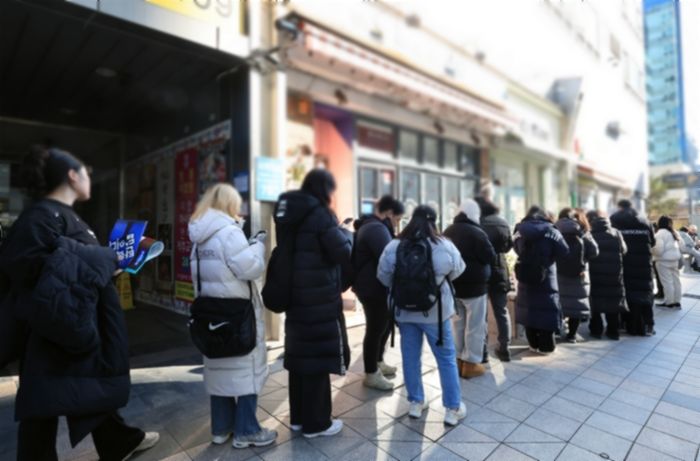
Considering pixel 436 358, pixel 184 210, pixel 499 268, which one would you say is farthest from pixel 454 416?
pixel 184 210

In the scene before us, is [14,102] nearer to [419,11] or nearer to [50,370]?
[50,370]

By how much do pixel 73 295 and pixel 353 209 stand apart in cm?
516

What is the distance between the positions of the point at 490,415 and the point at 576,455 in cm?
65

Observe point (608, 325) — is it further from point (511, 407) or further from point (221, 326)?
point (221, 326)

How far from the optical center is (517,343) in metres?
5.02

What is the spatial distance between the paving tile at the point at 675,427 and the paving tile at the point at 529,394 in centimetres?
73

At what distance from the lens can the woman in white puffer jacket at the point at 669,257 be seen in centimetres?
695

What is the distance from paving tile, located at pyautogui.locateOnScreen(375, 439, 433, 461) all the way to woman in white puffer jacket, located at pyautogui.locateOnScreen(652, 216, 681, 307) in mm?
6729

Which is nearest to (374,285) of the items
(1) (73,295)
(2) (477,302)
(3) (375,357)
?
(3) (375,357)

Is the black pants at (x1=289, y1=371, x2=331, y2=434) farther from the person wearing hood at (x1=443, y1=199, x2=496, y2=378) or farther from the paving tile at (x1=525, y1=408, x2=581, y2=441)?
the person wearing hood at (x1=443, y1=199, x2=496, y2=378)

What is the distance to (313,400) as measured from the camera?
2.75m

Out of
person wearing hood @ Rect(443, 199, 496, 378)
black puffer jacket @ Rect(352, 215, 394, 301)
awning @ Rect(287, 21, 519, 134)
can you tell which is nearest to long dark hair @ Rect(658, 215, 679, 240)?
awning @ Rect(287, 21, 519, 134)

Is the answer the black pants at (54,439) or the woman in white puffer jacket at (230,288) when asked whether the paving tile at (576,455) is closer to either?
the woman in white puffer jacket at (230,288)

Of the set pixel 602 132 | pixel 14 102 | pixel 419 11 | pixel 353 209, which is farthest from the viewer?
pixel 602 132
